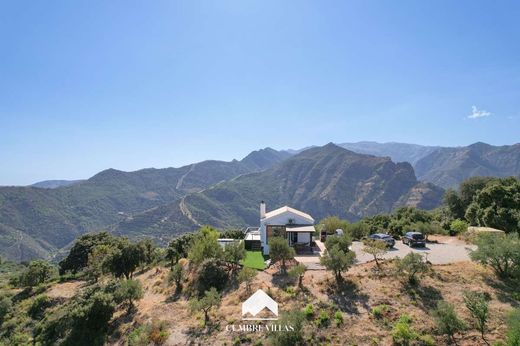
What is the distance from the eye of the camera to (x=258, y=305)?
22.6 metres

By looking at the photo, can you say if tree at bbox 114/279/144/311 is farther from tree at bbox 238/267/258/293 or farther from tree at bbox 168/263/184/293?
tree at bbox 238/267/258/293

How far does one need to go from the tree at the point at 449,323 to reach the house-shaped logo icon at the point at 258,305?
10.3m

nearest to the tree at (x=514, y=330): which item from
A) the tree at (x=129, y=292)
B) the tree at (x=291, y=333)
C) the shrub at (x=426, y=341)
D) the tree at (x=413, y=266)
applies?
the shrub at (x=426, y=341)

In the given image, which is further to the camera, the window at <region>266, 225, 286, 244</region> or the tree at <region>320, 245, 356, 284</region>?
the window at <region>266, 225, 286, 244</region>

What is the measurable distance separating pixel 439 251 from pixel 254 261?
61.3 ft

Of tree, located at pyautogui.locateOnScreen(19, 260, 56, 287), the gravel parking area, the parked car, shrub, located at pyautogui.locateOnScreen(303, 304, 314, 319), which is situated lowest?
tree, located at pyautogui.locateOnScreen(19, 260, 56, 287)

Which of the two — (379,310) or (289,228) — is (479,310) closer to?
(379,310)

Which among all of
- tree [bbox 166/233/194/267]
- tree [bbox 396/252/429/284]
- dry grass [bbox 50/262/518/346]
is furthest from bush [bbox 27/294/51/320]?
tree [bbox 396/252/429/284]

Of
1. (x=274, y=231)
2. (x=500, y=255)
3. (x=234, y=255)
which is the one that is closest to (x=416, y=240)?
(x=500, y=255)

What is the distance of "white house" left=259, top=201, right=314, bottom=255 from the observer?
115 ft

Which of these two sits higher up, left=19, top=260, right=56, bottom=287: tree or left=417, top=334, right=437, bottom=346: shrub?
Result: left=417, top=334, right=437, bottom=346: shrub

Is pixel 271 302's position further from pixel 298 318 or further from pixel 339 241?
pixel 339 241

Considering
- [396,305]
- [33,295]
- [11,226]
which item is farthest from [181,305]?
[11,226]

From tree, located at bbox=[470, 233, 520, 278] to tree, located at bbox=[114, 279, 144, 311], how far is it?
92.8 ft
